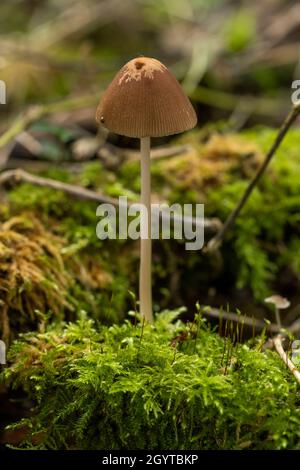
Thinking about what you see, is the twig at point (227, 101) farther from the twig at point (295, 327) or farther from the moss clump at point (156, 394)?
the moss clump at point (156, 394)

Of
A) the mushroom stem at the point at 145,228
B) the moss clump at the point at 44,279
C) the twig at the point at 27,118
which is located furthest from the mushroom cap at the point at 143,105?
the twig at the point at 27,118

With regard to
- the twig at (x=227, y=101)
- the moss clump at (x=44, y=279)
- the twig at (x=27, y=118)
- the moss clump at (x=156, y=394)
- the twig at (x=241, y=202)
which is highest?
the twig at (x=227, y=101)

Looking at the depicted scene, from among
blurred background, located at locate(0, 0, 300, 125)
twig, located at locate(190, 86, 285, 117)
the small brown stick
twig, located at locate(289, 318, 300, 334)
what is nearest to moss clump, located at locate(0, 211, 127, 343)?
the small brown stick

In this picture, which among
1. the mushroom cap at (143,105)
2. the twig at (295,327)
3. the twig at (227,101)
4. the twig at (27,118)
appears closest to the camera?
the mushroom cap at (143,105)

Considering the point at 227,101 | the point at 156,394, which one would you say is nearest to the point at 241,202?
the point at 156,394

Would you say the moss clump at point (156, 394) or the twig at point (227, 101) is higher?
the twig at point (227, 101)

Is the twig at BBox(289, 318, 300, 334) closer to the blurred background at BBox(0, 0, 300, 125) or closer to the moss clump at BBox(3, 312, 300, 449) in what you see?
the moss clump at BBox(3, 312, 300, 449)
